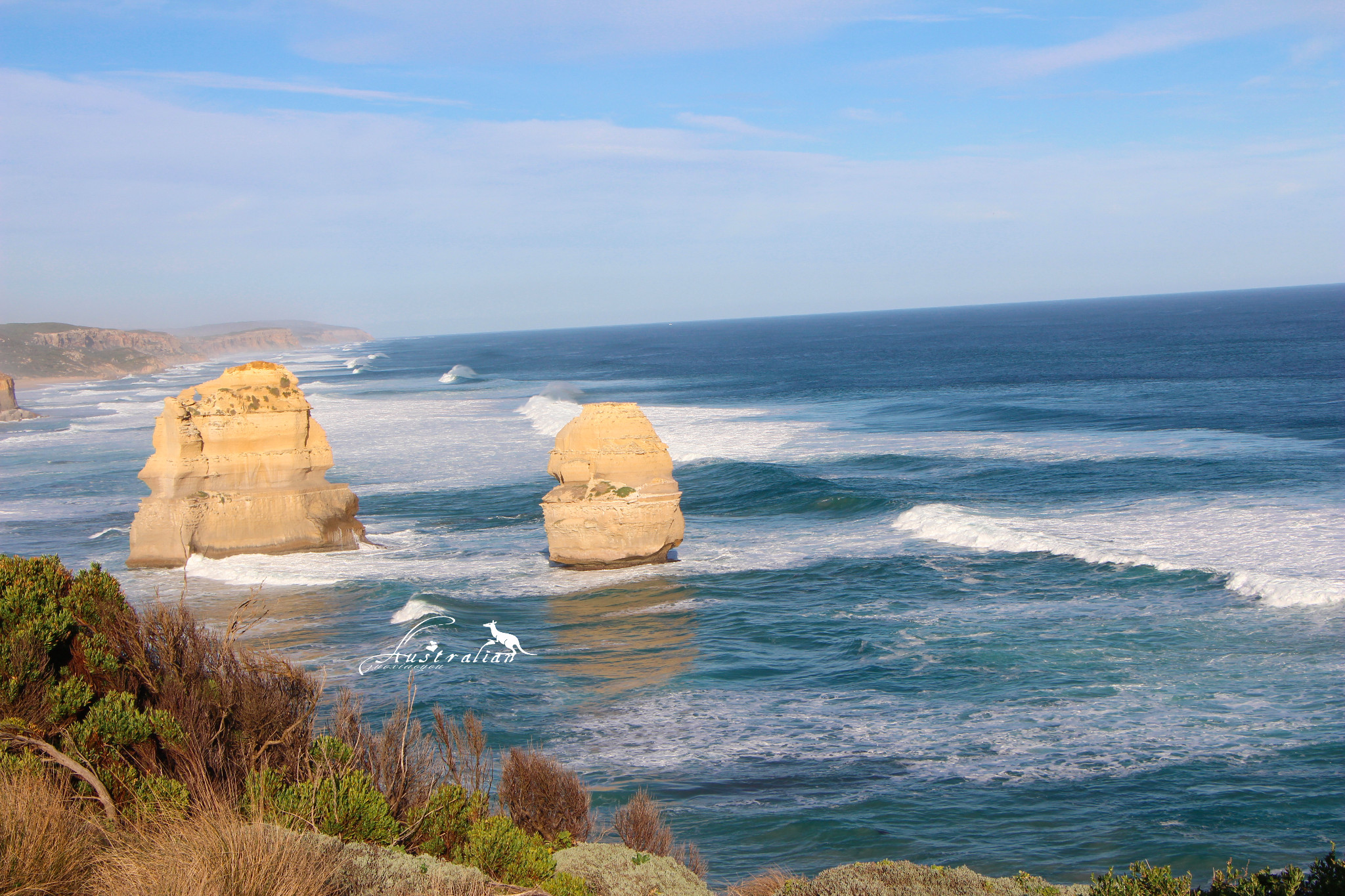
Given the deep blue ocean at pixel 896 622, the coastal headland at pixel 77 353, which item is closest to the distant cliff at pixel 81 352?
the coastal headland at pixel 77 353

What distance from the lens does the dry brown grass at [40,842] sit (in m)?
6.50

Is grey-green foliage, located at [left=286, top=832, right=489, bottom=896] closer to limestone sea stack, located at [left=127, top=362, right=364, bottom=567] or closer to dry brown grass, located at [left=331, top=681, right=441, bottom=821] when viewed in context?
dry brown grass, located at [left=331, top=681, right=441, bottom=821]

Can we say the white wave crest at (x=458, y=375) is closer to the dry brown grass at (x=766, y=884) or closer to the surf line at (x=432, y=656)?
the surf line at (x=432, y=656)

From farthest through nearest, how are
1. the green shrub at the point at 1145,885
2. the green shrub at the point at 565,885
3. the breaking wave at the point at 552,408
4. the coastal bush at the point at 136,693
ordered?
the breaking wave at the point at 552,408 → the coastal bush at the point at 136,693 → the green shrub at the point at 565,885 → the green shrub at the point at 1145,885

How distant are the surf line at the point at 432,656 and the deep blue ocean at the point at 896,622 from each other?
0.35 m

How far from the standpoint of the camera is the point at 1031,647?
18594mm

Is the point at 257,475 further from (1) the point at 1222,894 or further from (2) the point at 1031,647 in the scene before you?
(1) the point at 1222,894

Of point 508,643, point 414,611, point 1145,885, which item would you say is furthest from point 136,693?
point 414,611

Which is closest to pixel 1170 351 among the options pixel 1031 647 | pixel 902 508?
pixel 902 508

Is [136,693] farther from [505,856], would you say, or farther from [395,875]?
[505,856]

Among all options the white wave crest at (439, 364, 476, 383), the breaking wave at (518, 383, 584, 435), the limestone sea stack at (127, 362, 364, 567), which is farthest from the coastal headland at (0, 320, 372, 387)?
the limestone sea stack at (127, 362, 364, 567)

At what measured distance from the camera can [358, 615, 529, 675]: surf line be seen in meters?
18.0

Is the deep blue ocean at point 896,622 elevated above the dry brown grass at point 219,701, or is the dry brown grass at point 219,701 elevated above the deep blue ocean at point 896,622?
the dry brown grass at point 219,701

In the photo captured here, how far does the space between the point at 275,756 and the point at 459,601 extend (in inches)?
485
